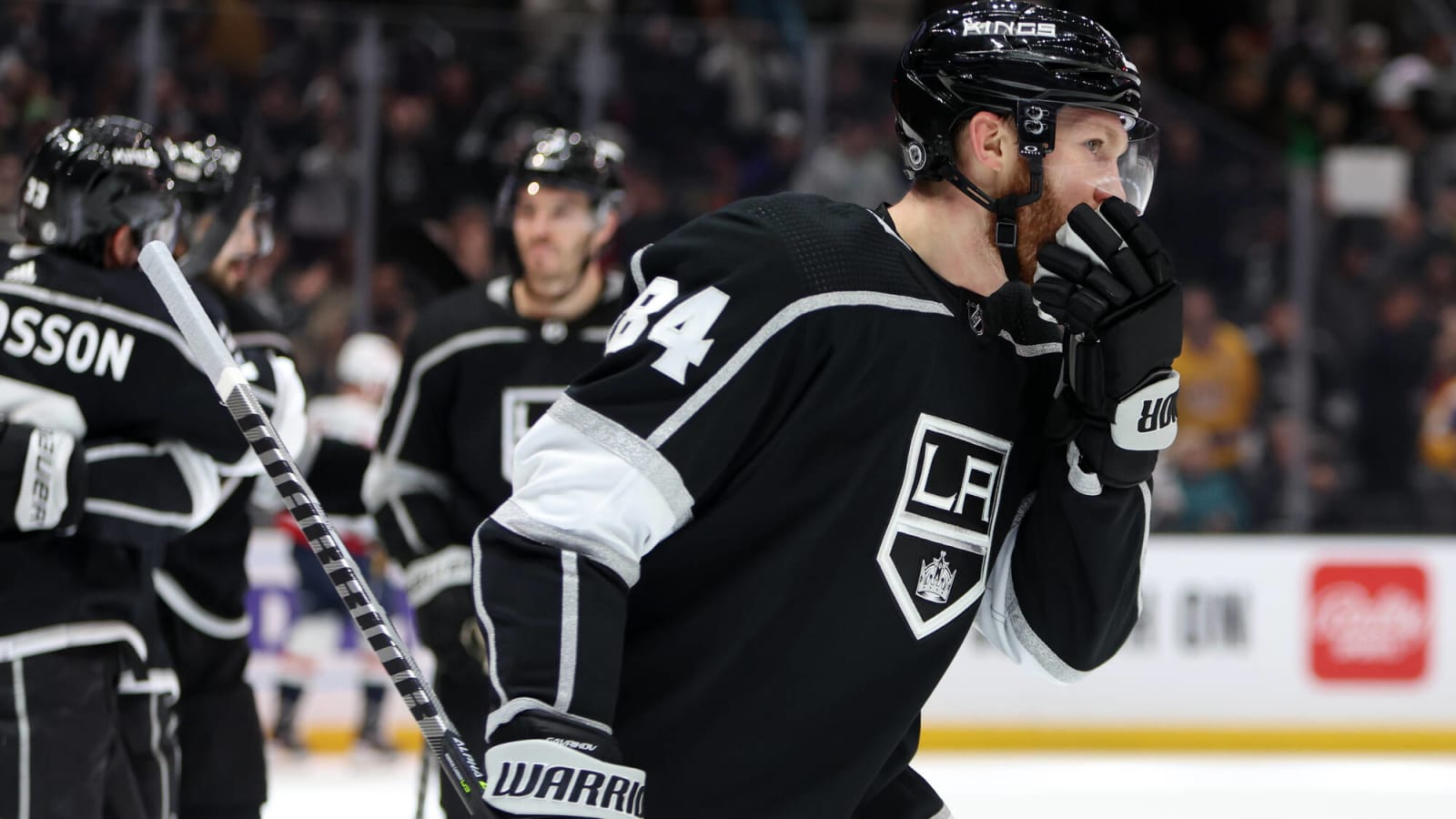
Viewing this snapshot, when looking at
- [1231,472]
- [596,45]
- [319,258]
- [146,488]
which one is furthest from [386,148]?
[146,488]

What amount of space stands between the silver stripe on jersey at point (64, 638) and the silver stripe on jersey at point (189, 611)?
59 cm

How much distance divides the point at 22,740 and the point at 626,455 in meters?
1.22

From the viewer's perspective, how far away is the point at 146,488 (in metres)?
2.49

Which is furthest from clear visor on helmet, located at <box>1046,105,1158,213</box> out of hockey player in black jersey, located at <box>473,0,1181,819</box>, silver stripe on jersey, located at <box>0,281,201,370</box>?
silver stripe on jersey, located at <box>0,281,201,370</box>

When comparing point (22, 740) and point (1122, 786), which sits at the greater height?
point (22, 740)

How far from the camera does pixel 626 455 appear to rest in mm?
1515

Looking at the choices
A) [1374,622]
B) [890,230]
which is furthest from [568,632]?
[1374,622]

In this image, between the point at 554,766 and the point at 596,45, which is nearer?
the point at 554,766

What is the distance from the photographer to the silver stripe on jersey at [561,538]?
1490 millimetres

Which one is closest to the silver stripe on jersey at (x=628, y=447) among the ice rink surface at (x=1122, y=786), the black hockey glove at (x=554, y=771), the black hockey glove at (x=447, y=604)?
the black hockey glove at (x=554, y=771)

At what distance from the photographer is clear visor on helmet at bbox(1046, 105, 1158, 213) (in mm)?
1780

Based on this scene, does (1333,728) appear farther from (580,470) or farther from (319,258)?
(580,470)

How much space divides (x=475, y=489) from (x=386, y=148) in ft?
13.0

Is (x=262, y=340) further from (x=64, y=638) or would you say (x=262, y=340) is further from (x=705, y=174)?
(x=705, y=174)
